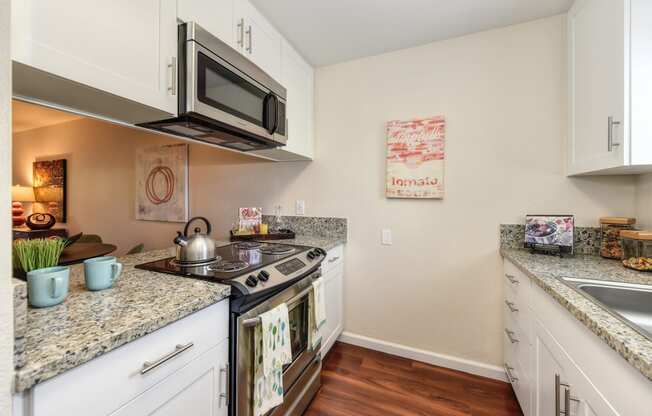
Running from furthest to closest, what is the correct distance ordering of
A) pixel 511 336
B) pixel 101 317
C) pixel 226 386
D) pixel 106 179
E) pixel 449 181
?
pixel 106 179, pixel 449 181, pixel 511 336, pixel 226 386, pixel 101 317

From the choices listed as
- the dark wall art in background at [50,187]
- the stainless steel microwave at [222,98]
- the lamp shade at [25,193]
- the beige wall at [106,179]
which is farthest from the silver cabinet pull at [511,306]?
the lamp shade at [25,193]

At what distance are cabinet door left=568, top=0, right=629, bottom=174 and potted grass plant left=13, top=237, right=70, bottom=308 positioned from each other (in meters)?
2.13

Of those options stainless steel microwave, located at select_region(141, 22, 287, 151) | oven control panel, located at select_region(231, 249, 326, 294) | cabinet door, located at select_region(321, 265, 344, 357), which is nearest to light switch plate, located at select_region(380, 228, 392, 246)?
cabinet door, located at select_region(321, 265, 344, 357)

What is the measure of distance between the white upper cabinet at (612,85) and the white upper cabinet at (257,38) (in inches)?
68.5

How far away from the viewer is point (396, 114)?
81.7 inches

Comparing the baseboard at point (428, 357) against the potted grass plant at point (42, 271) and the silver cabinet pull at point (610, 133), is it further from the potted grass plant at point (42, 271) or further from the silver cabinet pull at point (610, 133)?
the potted grass plant at point (42, 271)

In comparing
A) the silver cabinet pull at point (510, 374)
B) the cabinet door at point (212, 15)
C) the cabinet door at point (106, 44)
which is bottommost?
the silver cabinet pull at point (510, 374)

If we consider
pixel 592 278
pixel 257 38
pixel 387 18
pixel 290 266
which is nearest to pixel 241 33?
pixel 257 38

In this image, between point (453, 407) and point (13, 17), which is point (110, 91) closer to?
point (13, 17)

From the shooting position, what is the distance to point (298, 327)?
1.48 metres

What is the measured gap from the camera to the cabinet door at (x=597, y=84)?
1.18m

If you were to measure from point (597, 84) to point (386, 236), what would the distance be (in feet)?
4.73

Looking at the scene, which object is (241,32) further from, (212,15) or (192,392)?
(192,392)

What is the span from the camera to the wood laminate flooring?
5.08 ft
